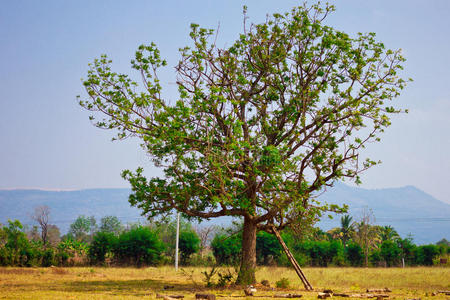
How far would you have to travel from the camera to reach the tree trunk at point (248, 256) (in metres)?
17.3

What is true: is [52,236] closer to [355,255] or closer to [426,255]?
[355,255]

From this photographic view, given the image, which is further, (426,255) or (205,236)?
(205,236)

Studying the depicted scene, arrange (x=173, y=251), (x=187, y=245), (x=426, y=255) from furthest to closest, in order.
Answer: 1. (x=426, y=255)
2. (x=173, y=251)
3. (x=187, y=245)

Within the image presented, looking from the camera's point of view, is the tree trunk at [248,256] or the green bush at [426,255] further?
the green bush at [426,255]

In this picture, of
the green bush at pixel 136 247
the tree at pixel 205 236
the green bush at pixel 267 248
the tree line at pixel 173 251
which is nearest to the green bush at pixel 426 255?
the tree line at pixel 173 251

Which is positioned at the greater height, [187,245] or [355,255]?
[187,245]

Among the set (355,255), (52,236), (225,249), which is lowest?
(355,255)

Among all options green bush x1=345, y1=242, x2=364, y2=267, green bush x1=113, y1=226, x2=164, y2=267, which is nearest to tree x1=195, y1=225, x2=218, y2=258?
green bush x1=113, y1=226, x2=164, y2=267

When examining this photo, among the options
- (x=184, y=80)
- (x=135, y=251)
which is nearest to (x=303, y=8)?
(x=184, y=80)

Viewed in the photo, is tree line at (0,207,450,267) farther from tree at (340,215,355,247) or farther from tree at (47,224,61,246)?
tree at (340,215,355,247)

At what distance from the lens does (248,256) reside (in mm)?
18000

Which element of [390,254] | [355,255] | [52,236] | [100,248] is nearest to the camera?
[100,248]

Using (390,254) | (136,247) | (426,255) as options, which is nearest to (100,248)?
(136,247)

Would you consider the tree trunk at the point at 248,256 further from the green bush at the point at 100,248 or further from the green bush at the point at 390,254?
the green bush at the point at 390,254
